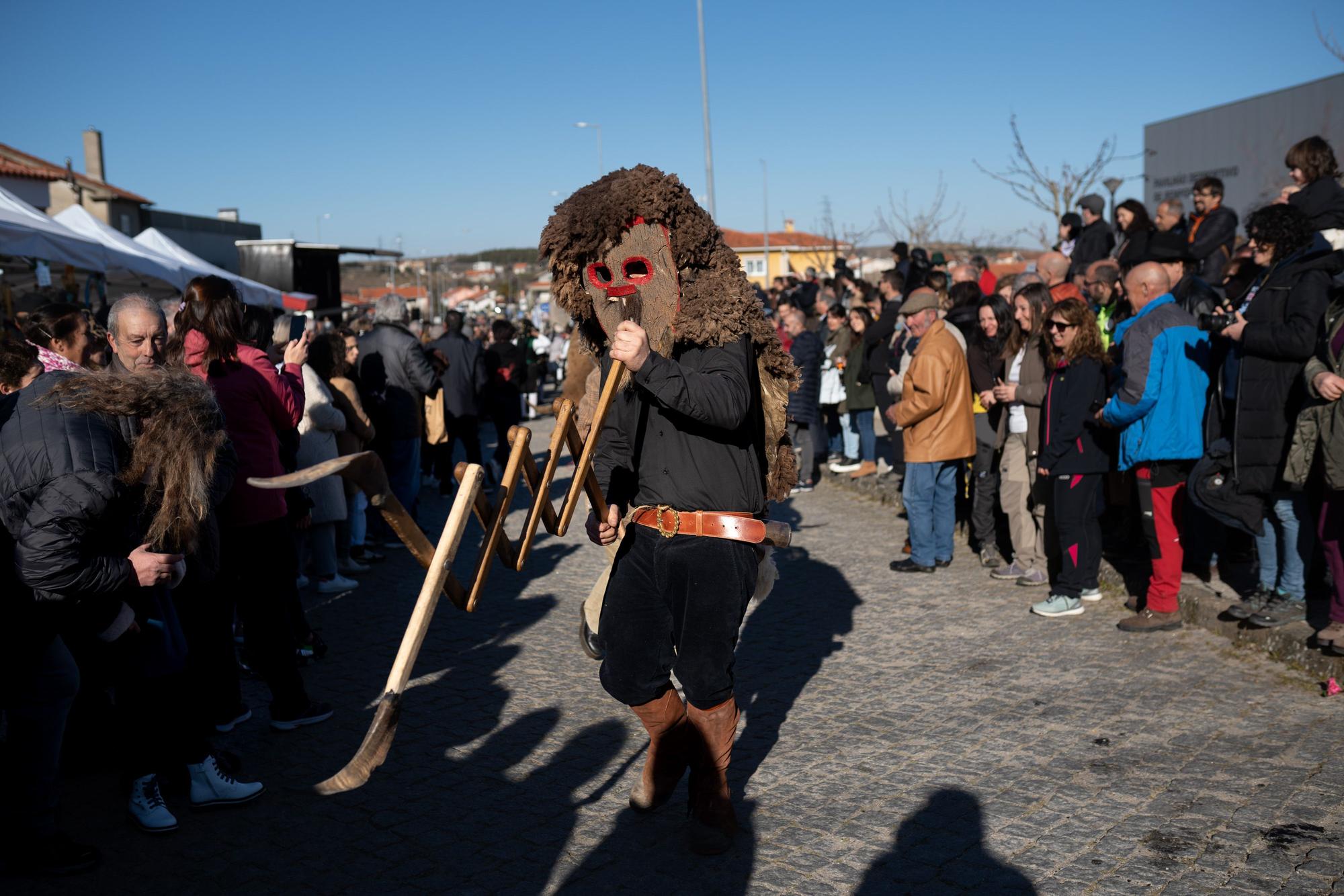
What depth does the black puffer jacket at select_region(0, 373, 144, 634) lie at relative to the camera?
339 centimetres

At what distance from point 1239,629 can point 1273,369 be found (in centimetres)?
142

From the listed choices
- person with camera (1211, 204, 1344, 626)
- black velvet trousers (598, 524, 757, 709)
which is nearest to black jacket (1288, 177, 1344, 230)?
person with camera (1211, 204, 1344, 626)

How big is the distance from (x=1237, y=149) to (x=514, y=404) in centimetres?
1840

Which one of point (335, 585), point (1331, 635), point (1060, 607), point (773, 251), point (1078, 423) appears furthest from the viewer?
point (773, 251)

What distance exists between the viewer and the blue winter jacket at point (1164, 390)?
5.84 meters

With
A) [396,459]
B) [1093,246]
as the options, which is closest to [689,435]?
[396,459]

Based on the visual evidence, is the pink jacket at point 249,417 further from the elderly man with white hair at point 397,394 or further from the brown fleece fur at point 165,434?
the elderly man with white hair at point 397,394

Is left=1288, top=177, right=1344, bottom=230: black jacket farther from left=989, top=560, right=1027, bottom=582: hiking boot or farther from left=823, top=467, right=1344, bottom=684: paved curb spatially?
left=989, top=560, right=1027, bottom=582: hiking boot

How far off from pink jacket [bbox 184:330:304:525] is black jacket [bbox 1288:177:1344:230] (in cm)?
584

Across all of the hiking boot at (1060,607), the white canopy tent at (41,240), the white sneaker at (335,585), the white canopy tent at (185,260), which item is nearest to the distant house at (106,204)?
the white canopy tent at (185,260)

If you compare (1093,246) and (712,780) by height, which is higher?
(1093,246)

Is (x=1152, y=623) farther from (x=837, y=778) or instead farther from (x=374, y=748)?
(x=374, y=748)

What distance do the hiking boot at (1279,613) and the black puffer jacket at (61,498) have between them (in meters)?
5.40

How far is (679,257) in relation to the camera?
12.2ft
